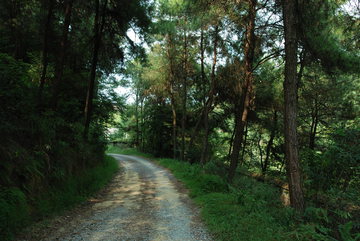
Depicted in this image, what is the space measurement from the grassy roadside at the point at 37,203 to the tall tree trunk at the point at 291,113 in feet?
19.9

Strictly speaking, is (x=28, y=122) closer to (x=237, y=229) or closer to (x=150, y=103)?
(x=237, y=229)

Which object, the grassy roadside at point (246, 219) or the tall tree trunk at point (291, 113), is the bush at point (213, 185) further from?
the tall tree trunk at point (291, 113)

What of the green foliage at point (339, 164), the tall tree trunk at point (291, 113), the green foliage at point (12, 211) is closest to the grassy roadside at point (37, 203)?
the green foliage at point (12, 211)

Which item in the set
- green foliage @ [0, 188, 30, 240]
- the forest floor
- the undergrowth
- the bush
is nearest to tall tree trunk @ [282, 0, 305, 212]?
the undergrowth

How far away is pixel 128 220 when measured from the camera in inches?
226

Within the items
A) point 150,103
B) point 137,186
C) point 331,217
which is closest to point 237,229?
point 331,217

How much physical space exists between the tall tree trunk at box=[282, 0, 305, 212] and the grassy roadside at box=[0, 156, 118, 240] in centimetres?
606

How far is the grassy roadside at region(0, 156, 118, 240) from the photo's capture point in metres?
4.32

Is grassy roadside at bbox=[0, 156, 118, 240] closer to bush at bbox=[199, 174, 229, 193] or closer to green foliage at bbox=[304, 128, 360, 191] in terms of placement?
bush at bbox=[199, 174, 229, 193]

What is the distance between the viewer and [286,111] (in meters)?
6.32

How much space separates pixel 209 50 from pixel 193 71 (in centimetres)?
271

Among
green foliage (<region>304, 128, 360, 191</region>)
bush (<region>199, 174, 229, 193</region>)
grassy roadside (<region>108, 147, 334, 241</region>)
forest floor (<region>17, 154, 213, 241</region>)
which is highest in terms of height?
green foliage (<region>304, 128, 360, 191</region>)

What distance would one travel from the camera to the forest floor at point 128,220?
4.79 m

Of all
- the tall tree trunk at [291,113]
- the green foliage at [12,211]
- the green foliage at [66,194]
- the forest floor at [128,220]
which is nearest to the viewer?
the green foliage at [12,211]
